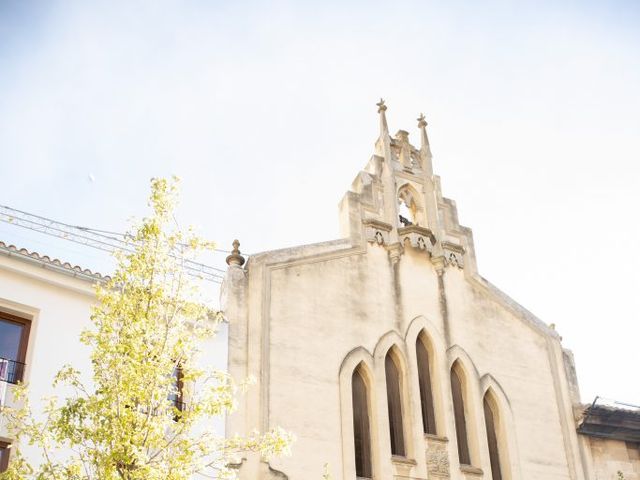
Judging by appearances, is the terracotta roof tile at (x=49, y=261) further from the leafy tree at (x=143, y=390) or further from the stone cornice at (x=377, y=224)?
the stone cornice at (x=377, y=224)

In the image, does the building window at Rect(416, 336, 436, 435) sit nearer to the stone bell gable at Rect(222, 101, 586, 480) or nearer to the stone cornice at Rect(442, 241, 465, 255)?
the stone bell gable at Rect(222, 101, 586, 480)

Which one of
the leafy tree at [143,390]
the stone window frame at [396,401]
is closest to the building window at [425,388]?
the stone window frame at [396,401]

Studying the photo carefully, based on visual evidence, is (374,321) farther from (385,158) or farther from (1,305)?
(1,305)

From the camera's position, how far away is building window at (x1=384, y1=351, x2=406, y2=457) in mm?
19672

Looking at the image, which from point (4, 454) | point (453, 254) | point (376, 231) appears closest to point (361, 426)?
point (376, 231)

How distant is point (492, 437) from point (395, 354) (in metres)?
2.83

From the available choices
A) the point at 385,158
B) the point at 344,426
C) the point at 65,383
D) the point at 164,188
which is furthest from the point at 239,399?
the point at 385,158

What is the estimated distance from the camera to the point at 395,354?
20672mm

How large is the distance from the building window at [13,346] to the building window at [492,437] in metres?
9.91

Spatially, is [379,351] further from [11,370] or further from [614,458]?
[11,370]

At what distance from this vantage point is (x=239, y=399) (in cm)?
1822

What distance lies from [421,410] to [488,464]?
5.90 ft

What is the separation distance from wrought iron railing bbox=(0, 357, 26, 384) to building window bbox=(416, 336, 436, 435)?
8.28 meters

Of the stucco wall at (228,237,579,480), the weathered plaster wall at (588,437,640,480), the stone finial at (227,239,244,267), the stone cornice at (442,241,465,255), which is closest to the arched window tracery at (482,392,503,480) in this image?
the stucco wall at (228,237,579,480)
